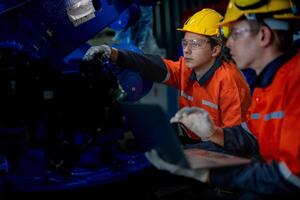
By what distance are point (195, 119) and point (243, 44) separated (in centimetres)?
39

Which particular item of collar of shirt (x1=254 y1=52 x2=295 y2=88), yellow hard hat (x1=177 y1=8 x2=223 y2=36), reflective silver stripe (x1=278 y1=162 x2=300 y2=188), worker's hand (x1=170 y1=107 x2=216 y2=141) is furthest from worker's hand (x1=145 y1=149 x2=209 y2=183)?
yellow hard hat (x1=177 y1=8 x2=223 y2=36)

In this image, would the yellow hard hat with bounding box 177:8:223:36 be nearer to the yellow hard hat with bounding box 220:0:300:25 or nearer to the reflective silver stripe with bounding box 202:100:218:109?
the reflective silver stripe with bounding box 202:100:218:109

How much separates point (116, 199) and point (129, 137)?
1.23 m

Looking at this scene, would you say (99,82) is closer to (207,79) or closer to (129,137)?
(207,79)

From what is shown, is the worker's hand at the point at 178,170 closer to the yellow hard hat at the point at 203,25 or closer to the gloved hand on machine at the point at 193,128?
the gloved hand on machine at the point at 193,128

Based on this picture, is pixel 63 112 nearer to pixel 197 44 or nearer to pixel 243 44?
pixel 197 44

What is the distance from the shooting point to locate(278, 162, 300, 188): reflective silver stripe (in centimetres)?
132

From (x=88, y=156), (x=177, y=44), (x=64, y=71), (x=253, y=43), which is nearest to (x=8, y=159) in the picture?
(x=88, y=156)

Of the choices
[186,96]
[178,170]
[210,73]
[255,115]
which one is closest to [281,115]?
[255,115]

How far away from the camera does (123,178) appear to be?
2396 millimetres

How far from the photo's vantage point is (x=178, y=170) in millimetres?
1438

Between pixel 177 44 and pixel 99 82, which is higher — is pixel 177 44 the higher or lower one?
the lower one

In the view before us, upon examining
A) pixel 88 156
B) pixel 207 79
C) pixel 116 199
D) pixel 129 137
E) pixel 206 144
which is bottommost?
pixel 129 137

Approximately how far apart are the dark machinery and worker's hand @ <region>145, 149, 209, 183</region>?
2.81 feet
